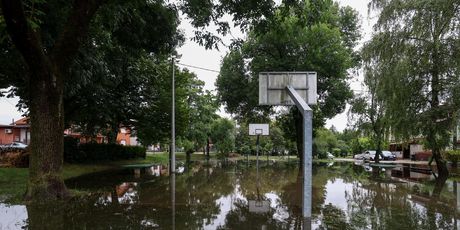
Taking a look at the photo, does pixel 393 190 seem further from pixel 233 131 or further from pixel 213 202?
pixel 233 131

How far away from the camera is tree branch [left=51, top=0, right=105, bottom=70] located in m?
11.3

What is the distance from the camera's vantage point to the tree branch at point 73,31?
11281 millimetres

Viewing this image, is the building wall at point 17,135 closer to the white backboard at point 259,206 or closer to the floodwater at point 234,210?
the floodwater at point 234,210

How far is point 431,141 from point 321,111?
1441cm

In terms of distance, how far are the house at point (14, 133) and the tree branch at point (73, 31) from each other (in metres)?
51.6

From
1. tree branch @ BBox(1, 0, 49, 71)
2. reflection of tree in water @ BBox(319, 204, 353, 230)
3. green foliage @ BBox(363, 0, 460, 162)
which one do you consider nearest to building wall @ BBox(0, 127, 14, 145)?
green foliage @ BBox(363, 0, 460, 162)

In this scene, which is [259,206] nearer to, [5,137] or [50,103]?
[50,103]

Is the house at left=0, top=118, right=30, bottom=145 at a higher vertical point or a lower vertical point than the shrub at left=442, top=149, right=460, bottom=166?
higher

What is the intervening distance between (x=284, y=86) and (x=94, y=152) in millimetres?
23282

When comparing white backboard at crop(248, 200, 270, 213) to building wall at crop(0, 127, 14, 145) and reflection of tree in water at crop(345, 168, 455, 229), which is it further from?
building wall at crop(0, 127, 14, 145)

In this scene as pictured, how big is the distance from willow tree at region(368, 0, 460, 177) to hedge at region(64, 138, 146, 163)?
19.0 meters

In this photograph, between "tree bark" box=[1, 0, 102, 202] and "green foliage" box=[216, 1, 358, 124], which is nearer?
"tree bark" box=[1, 0, 102, 202]

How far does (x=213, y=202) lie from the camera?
41.7 ft

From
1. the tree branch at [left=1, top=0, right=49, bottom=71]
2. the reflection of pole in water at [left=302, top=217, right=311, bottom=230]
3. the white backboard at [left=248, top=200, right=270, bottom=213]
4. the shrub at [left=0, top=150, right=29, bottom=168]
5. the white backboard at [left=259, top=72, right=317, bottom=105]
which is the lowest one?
the white backboard at [left=248, top=200, right=270, bottom=213]
